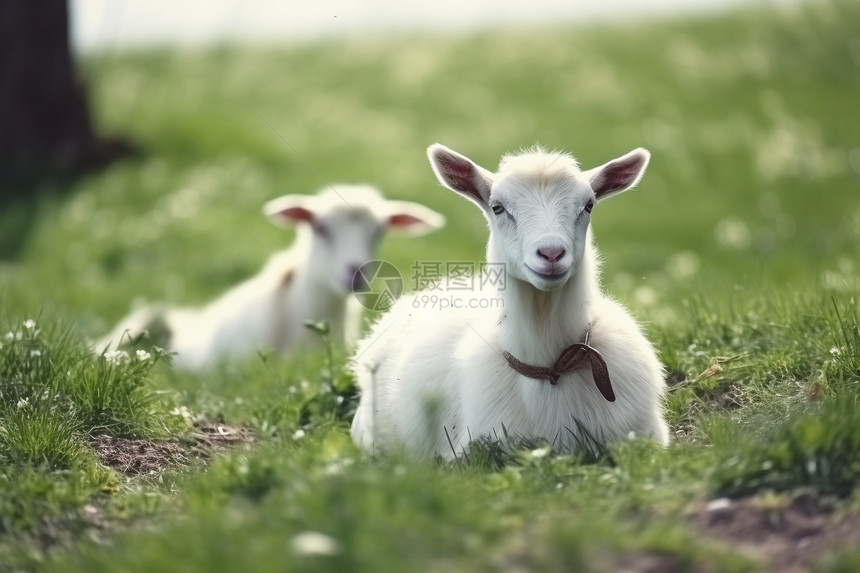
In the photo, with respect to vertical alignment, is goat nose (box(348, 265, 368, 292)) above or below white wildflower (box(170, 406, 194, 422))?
above

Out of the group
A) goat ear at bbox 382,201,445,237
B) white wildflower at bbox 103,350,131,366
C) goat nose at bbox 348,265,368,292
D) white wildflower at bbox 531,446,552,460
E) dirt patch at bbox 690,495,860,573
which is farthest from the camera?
goat ear at bbox 382,201,445,237

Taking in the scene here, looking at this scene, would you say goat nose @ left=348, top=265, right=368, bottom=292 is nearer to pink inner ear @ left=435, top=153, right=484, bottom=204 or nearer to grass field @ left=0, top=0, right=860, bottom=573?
grass field @ left=0, top=0, right=860, bottom=573

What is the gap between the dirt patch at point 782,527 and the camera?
327cm

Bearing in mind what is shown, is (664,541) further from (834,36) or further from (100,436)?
(834,36)

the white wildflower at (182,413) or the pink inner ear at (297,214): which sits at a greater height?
the pink inner ear at (297,214)

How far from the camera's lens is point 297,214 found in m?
9.38

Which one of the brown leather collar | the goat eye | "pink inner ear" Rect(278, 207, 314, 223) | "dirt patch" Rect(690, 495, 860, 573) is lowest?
"dirt patch" Rect(690, 495, 860, 573)

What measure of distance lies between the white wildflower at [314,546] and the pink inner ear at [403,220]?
6127 millimetres

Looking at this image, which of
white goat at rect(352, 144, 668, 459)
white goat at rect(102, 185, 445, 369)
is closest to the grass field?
white goat at rect(352, 144, 668, 459)

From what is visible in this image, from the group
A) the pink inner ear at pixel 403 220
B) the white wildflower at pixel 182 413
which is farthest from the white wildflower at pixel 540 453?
the pink inner ear at pixel 403 220

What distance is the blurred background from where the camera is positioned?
1326 cm

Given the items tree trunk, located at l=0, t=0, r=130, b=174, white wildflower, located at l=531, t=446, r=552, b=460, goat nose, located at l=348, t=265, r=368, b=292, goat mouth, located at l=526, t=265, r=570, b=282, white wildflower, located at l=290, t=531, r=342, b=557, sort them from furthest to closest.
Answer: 1. tree trunk, located at l=0, t=0, r=130, b=174
2. goat nose, located at l=348, t=265, r=368, b=292
3. goat mouth, located at l=526, t=265, r=570, b=282
4. white wildflower, located at l=531, t=446, r=552, b=460
5. white wildflower, located at l=290, t=531, r=342, b=557

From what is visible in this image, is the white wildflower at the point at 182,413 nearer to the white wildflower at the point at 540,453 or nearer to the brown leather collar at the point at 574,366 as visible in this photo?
the brown leather collar at the point at 574,366

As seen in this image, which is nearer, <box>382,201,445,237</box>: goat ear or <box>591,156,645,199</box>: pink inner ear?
<box>591,156,645,199</box>: pink inner ear
